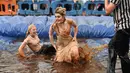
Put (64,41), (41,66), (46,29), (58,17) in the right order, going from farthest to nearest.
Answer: (46,29) < (64,41) < (58,17) < (41,66)

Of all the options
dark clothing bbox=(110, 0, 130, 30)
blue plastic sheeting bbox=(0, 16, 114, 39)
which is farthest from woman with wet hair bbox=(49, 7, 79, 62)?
blue plastic sheeting bbox=(0, 16, 114, 39)

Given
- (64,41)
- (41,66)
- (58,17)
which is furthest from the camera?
(64,41)

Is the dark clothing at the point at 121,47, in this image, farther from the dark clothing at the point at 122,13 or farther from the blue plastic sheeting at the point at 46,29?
the blue plastic sheeting at the point at 46,29

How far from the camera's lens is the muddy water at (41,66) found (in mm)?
5703

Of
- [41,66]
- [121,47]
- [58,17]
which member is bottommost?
[41,66]

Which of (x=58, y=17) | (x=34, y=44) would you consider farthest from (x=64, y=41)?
(x=34, y=44)

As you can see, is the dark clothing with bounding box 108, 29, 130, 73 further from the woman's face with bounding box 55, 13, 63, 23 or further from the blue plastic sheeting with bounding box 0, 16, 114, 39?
the blue plastic sheeting with bounding box 0, 16, 114, 39

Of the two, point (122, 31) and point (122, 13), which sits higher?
point (122, 13)

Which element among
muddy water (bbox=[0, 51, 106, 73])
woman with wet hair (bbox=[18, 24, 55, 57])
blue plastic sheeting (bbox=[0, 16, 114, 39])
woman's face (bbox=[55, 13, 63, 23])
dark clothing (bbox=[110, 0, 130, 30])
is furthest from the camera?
blue plastic sheeting (bbox=[0, 16, 114, 39])

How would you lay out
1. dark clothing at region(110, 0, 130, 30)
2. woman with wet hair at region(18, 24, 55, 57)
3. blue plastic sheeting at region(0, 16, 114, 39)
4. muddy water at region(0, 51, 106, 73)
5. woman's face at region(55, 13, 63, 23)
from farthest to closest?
blue plastic sheeting at region(0, 16, 114, 39), woman with wet hair at region(18, 24, 55, 57), woman's face at region(55, 13, 63, 23), muddy water at region(0, 51, 106, 73), dark clothing at region(110, 0, 130, 30)

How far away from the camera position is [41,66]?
242 inches

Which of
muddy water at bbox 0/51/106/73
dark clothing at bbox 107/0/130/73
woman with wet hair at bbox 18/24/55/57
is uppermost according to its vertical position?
dark clothing at bbox 107/0/130/73

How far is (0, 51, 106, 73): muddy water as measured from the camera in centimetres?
570

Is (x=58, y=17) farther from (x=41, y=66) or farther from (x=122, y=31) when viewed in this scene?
(x=122, y=31)
